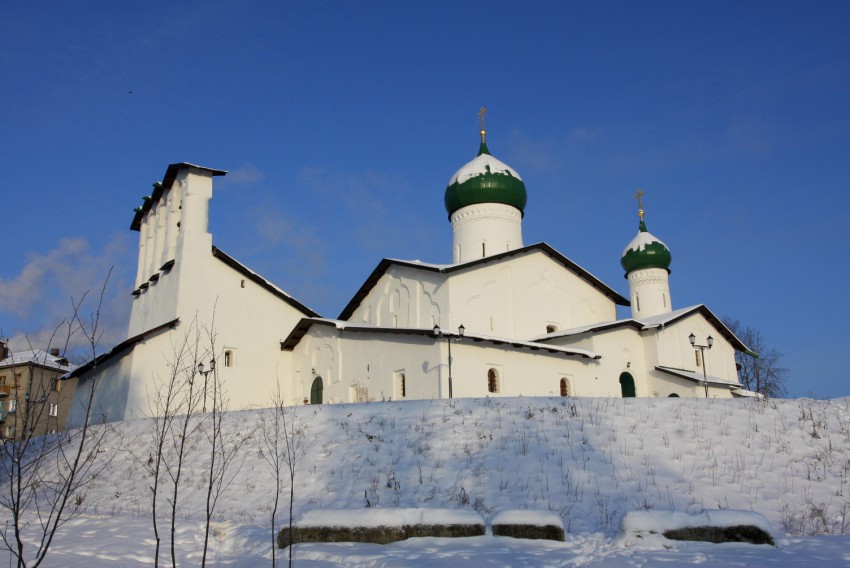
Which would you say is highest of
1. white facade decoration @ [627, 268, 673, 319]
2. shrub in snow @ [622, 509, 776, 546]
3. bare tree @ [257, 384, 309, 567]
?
white facade decoration @ [627, 268, 673, 319]

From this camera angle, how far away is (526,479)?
33.6 feet

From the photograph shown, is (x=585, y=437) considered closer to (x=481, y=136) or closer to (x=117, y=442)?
(x=117, y=442)

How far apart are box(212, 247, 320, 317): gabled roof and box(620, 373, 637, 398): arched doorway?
1026 centimetres

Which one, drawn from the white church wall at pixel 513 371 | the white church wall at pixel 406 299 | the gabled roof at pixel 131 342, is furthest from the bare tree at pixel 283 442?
the white church wall at pixel 406 299

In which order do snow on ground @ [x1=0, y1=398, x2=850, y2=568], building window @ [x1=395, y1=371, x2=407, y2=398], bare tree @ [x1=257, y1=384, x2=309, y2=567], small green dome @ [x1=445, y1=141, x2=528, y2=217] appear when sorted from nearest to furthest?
snow on ground @ [x1=0, y1=398, x2=850, y2=568], bare tree @ [x1=257, y1=384, x2=309, y2=567], building window @ [x1=395, y1=371, x2=407, y2=398], small green dome @ [x1=445, y1=141, x2=528, y2=217]

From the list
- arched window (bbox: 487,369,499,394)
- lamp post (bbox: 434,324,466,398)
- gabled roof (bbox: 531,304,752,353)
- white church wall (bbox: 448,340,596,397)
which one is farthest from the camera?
gabled roof (bbox: 531,304,752,353)

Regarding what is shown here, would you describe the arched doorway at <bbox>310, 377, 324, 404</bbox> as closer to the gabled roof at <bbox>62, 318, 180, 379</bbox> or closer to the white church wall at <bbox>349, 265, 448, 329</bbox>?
the white church wall at <bbox>349, 265, 448, 329</bbox>

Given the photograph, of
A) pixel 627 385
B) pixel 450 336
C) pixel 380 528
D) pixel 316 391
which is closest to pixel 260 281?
pixel 316 391

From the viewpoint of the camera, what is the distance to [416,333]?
20.2m

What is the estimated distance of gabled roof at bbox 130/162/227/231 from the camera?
24.0 meters

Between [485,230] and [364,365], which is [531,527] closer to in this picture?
[364,365]

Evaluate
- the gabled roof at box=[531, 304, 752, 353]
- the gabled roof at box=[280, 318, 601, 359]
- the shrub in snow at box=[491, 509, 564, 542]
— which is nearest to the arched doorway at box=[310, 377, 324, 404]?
the gabled roof at box=[280, 318, 601, 359]

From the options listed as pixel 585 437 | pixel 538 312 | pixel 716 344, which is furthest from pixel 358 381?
pixel 716 344

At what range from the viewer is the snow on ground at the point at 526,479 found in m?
6.79
